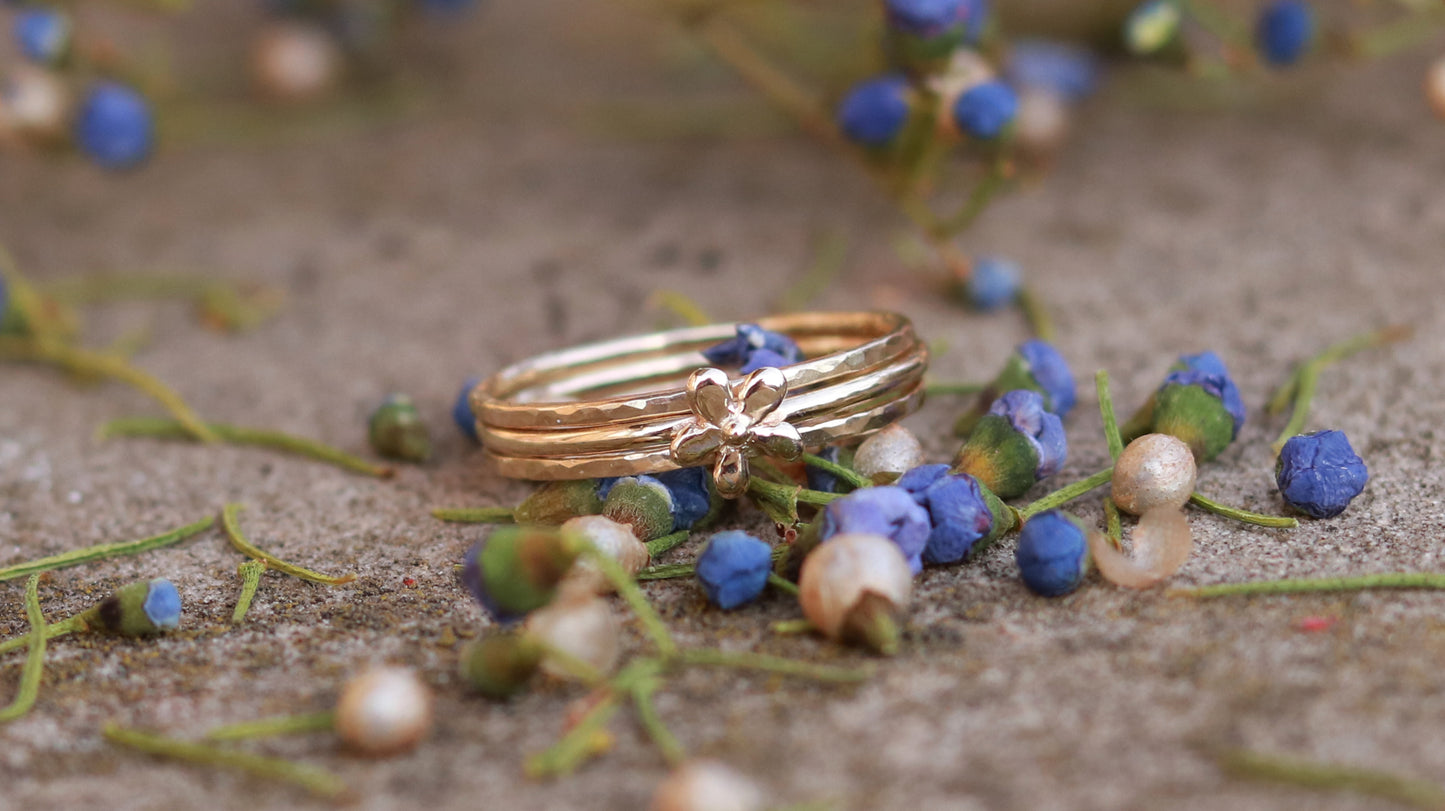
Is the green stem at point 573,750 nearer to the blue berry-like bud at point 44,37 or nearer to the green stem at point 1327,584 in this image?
the green stem at point 1327,584

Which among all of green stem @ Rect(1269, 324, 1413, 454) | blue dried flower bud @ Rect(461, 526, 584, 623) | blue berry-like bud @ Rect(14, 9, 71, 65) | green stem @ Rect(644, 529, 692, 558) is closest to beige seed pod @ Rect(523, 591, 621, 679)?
blue dried flower bud @ Rect(461, 526, 584, 623)

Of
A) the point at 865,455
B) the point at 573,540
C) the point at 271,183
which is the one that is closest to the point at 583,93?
the point at 271,183

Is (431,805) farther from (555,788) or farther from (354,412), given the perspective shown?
(354,412)

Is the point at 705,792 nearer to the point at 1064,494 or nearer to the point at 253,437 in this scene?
the point at 1064,494

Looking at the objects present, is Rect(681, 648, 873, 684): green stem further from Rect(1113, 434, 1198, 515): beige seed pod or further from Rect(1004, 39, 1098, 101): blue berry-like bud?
Rect(1004, 39, 1098, 101): blue berry-like bud

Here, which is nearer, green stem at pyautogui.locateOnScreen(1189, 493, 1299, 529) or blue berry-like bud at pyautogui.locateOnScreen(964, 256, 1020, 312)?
green stem at pyautogui.locateOnScreen(1189, 493, 1299, 529)

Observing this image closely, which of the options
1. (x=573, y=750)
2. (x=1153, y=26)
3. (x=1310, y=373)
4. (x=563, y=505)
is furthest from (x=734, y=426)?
(x=1153, y=26)
